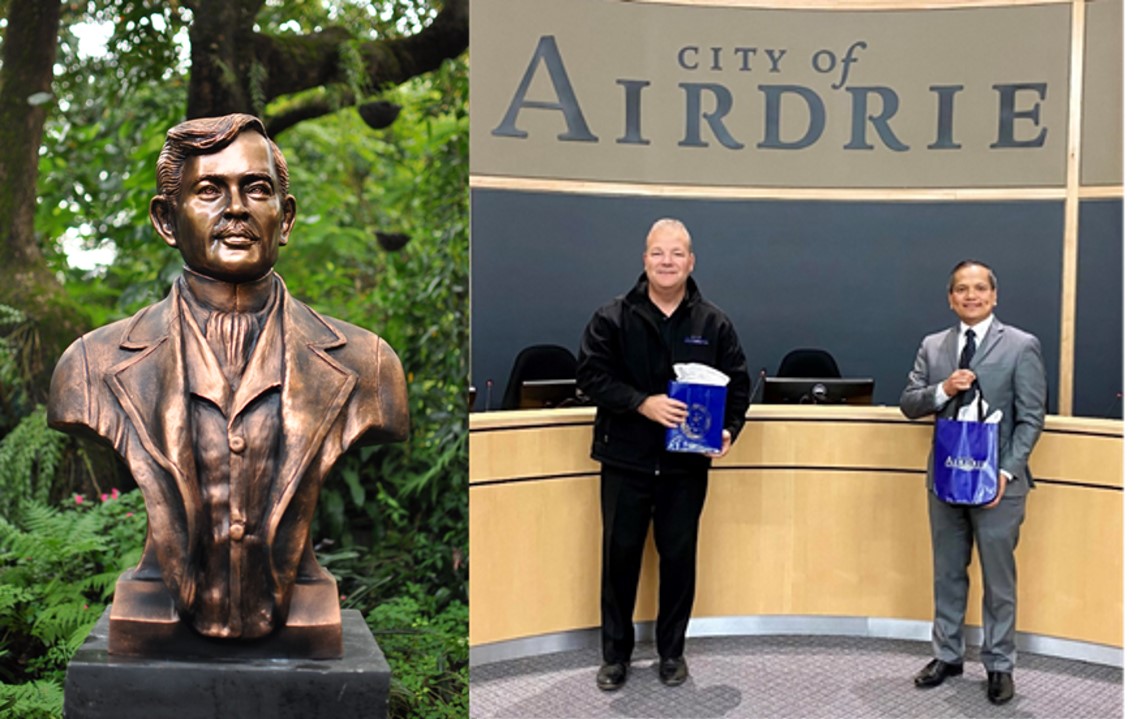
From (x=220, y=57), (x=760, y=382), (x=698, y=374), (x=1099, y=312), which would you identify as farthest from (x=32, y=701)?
(x=1099, y=312)

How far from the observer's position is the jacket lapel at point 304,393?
2.34 meters

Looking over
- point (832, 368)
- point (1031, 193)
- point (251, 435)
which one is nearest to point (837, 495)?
point (832, 368)

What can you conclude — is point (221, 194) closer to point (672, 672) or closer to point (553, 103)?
point (553, 103)

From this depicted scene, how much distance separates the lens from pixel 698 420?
3539 mm

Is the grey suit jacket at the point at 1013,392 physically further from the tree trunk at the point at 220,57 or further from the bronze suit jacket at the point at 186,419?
the tree trunk at the point at 220,57

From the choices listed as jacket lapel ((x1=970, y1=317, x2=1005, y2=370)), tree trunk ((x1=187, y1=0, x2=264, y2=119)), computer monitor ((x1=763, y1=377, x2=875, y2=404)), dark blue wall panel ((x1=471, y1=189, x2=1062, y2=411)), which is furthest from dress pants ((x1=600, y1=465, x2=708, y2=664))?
tree trunk ((x1=187, y1=0, x2=264, y2=119))

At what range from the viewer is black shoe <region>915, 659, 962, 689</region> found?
3803 mm

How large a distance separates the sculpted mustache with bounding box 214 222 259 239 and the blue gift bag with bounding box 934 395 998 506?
2.27m

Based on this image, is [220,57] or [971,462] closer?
[971,462]

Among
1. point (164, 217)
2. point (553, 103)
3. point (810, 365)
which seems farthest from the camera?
point (810, 365)

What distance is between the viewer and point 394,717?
3514 millimetres

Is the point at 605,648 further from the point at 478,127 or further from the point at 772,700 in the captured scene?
the point at 478,127

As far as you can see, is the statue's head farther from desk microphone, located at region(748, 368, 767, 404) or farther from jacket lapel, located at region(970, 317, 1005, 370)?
desk microphone, located at region(748, 368, 767, 404)

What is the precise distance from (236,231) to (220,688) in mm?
922
